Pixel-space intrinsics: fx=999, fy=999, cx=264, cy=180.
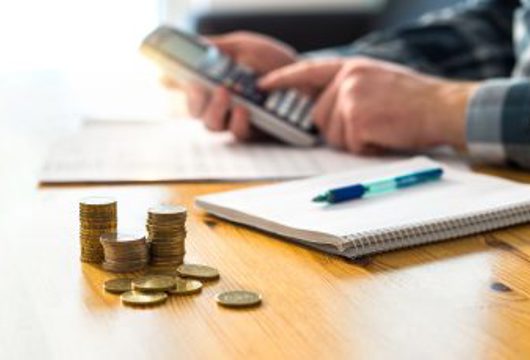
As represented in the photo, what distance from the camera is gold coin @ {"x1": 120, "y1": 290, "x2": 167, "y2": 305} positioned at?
64 centimetres

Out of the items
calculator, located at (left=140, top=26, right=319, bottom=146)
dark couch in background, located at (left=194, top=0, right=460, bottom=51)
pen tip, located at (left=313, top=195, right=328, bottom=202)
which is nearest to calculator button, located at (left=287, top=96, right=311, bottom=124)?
calculator, located at (left=140, top=26, right=319, bottom=146)

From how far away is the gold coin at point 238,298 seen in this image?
634mm

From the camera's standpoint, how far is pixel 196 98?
1354 mm

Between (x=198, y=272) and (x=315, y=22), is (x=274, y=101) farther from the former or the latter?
(x=315, y=22)

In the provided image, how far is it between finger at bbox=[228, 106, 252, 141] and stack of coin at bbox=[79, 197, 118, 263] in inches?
21.6

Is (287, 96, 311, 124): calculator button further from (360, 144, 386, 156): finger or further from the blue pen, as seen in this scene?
the blue pen

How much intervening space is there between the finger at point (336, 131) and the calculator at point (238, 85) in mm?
32

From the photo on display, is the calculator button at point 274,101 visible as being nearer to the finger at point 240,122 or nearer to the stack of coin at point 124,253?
the finger at point 240,122

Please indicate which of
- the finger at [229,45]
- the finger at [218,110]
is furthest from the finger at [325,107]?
the finger at [229,45]

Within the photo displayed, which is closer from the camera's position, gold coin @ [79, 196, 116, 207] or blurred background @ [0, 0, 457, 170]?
gold coin @ [79, 196, 116, 207]

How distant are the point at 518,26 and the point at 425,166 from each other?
59cm

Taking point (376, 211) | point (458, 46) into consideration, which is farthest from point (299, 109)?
point (376, 211)

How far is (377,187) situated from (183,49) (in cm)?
49

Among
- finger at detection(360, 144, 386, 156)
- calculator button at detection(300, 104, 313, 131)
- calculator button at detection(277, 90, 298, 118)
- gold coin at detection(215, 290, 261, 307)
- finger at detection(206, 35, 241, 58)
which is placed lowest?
gold coin at detection(215, 290, 261, 307)
